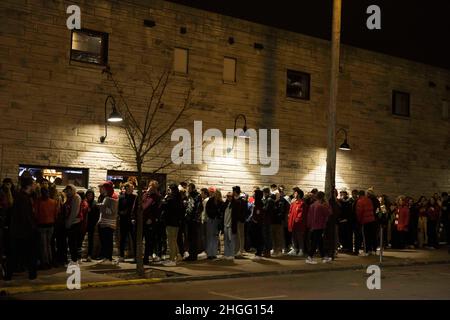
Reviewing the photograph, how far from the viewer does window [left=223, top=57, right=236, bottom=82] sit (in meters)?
20.4

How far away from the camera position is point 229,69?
67.4ft

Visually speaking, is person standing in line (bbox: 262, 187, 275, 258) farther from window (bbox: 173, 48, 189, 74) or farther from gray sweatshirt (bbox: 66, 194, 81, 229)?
gray sweatshirt (bbox: 66, 194, 81, 229)

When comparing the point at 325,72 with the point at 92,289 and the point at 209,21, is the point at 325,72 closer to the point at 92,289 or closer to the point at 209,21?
the point at 209,21

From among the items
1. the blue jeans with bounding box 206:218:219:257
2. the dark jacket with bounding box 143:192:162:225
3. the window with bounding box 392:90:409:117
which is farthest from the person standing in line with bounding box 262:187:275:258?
the window with bounding box 392:90:409:117

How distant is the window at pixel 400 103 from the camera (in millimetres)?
25234

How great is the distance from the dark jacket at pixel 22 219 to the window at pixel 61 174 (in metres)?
3.96

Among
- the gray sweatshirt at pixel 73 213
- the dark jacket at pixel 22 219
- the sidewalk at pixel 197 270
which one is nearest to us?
the dark jacket at pixel 22 219

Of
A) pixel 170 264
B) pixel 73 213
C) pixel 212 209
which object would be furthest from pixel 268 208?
pixel 73 213

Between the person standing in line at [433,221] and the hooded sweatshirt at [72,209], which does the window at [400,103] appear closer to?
the person standing in line at [433,221]

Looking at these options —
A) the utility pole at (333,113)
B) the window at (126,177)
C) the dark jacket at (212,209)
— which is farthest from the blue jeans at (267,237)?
the window at (126,177)

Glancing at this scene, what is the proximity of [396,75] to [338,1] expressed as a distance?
800cm

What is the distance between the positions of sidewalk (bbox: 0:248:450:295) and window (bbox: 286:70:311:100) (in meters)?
6.01

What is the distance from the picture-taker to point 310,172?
22.1 metres
